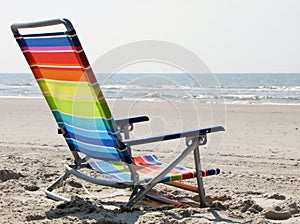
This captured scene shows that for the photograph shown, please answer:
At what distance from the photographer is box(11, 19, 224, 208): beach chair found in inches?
144

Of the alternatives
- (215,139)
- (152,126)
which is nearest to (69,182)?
(215,139)

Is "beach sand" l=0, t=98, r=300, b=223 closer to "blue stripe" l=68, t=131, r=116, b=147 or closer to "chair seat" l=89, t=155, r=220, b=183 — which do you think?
"chair seat" l=89, t=155, r=220, b=183

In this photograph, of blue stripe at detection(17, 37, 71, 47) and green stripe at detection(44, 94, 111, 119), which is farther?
blue stripe at detection(17, 37, 71, 47)

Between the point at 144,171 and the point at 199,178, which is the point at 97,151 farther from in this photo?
the point at 199,178

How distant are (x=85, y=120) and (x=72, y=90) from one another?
0.24 m

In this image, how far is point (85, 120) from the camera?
13.0 ft

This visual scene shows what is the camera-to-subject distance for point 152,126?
10055 millimetres

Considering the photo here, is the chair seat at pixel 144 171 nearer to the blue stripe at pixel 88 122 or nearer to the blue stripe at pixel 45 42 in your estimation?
the blue stripe at pixel 88 122

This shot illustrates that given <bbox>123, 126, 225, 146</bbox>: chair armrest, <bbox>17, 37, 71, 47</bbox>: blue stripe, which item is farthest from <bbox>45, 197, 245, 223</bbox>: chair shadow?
<bbox>17, 37, 71, 47</bbox>: blue stripe

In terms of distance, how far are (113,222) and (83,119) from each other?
2.77 ft

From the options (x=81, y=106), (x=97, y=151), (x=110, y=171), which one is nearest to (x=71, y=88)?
(x=81, y=106)

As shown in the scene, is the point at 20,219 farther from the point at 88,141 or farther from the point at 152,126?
the point at 152,126

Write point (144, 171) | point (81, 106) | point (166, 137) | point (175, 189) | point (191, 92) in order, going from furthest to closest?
1. point (191, 92)
2. point (175, 189)
3. point (144, 171)
4. point (81, 106)
5. point (166, 137)

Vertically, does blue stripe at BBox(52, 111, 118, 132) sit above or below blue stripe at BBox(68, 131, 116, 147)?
above
